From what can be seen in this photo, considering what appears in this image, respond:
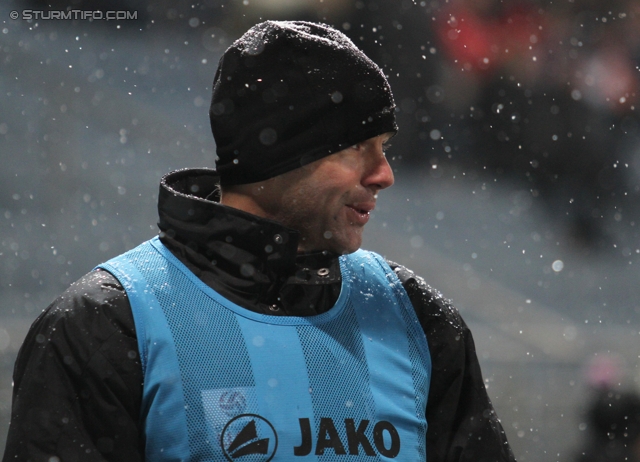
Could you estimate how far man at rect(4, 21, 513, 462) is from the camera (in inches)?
44.7

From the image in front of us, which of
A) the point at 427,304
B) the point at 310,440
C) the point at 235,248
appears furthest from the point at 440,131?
the point at 310,440

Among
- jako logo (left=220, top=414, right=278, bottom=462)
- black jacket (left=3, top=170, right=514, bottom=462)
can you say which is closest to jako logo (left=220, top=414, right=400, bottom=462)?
jako logo (left=220, top=414, right=278, bottom=462)

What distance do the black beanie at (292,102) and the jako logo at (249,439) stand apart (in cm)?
42

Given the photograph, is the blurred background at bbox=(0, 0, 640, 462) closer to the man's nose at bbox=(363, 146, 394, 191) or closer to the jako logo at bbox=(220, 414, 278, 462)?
the man's nose at bbox=(363, 146, 394, 191)

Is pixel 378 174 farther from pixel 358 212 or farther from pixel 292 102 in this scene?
pixel 292 102

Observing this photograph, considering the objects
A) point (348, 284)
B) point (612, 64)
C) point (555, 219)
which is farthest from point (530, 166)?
point (348, 284)

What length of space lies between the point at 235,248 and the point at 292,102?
264mm

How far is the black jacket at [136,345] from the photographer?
1.10 metres

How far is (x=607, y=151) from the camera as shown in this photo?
601 centimetres

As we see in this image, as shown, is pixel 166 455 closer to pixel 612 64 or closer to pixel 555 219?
pixel 555 219

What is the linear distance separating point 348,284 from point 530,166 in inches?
195

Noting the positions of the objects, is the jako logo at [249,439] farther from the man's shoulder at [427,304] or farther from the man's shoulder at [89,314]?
the man's shoulder at [427,304]

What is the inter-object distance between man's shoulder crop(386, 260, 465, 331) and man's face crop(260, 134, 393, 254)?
0.49ft

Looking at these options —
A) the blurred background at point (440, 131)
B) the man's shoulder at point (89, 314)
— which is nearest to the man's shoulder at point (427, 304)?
the man's shoulder at point (89, 314)
